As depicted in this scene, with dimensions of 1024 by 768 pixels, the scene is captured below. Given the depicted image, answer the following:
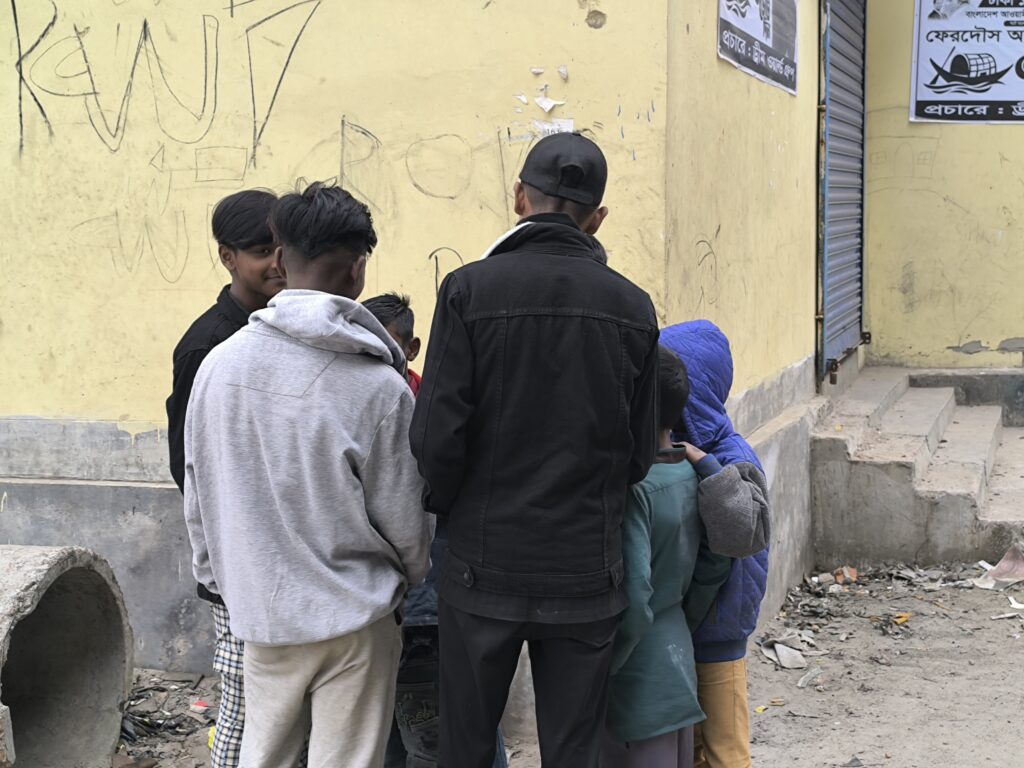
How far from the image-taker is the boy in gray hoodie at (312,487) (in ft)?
7.97

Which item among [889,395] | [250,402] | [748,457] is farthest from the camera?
[889,395]

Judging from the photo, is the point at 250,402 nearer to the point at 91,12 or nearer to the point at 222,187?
the point at 222,187

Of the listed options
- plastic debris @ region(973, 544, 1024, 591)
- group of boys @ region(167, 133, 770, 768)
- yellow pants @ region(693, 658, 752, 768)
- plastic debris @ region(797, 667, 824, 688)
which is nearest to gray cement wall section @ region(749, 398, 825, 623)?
plastic debris @ region(797, 667, 824, 688)

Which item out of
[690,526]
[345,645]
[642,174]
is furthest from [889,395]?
[345,645]

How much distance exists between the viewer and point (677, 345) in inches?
119

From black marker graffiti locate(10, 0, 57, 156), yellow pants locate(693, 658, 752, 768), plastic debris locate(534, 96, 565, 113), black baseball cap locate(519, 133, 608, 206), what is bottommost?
yellow pants locate(693, 658, 752, 768)

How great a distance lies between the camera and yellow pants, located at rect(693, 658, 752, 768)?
10.0ft

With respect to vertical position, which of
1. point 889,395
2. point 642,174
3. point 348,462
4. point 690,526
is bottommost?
point 889,395

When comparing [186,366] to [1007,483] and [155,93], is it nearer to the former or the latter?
[155,93]

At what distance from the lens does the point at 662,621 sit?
2764 mm

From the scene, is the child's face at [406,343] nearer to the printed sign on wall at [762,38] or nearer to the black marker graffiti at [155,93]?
the black marker graffiti at [155,93]

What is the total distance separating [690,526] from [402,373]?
767mm

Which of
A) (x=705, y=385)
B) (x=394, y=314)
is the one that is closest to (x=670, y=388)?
(x=705, y=385)

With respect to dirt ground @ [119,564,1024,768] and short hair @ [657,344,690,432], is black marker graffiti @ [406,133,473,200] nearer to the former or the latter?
short hair @ [657,344,690,432]
